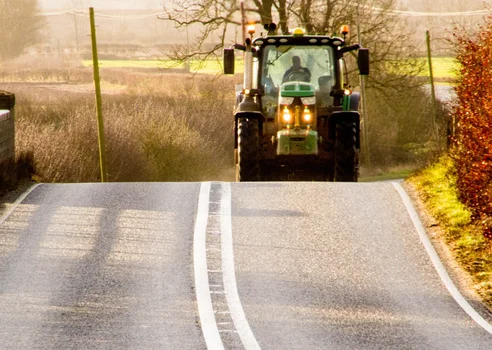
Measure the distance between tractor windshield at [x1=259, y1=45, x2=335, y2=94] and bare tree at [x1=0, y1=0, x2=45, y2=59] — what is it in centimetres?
11240

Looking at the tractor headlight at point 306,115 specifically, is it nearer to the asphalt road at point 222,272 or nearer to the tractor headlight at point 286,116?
the tractor headlight at point 286,116

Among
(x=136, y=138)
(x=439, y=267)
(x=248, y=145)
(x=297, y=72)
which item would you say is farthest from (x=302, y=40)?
(x=136, y=138)

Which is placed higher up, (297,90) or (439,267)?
(297,90)

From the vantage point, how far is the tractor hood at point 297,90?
55.3 ft

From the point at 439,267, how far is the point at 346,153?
5962mm

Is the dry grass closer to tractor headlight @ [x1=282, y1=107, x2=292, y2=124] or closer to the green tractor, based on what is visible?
the green tractor

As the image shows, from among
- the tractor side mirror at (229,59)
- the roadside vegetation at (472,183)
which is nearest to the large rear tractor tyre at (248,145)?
the tractor side mirror at (229,59)

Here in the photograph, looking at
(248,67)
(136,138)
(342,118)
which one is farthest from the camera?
(136,138)

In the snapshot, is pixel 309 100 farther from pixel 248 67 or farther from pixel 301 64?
pixel 248 67

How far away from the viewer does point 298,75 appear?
1720 cm

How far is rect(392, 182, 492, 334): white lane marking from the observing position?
32.0ft

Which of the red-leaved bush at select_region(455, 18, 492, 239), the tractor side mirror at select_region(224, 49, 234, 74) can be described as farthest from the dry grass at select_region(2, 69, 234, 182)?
the red-leaved bush at select_region(455, 18, 492, 239)

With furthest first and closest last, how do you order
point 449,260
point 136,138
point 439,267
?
point 136,138, point 449,260, point 439,267

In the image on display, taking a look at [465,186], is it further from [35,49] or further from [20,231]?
[35,49]
